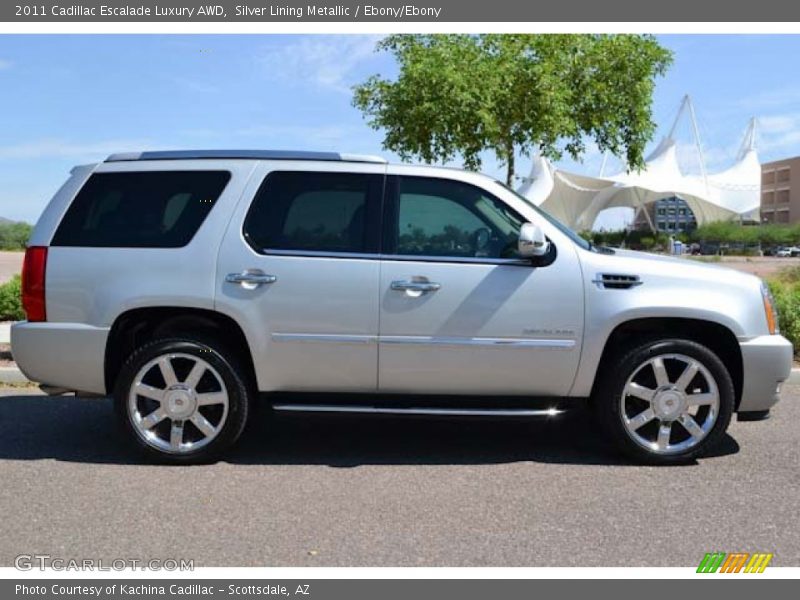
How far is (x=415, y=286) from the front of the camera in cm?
493

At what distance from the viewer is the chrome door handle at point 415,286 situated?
4.93 metres

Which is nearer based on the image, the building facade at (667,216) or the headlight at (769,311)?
the headlight at (769,311)

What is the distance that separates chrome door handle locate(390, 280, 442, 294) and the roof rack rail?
875 millimetres

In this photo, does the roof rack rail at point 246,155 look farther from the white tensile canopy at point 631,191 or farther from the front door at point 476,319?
the white tensile canopy at point 631,191

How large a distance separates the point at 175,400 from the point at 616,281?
2868mm

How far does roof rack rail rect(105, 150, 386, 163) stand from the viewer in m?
5.25

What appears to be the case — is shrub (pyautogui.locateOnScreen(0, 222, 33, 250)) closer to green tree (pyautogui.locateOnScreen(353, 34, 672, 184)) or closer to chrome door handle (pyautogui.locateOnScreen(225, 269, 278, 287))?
green tree (pyautogui.locateOnScreen(353, 34, 672, 184))

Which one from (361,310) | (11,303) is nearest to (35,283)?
(361,310)

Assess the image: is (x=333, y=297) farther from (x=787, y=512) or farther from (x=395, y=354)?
(x=787, y=512)

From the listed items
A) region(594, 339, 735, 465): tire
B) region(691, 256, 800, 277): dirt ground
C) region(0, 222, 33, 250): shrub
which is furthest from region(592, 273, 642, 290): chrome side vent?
region(0, 222, 33, 250): shrub

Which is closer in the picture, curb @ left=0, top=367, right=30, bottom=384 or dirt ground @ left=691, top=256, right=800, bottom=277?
curb @ left=0, top=367, right=30, bottom=384

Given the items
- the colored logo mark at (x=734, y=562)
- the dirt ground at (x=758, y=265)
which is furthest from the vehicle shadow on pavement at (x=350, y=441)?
the dirt ground at (x=758, y=265)

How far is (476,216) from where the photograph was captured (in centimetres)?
511

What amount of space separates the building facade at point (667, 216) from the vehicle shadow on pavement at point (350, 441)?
5247 inches
